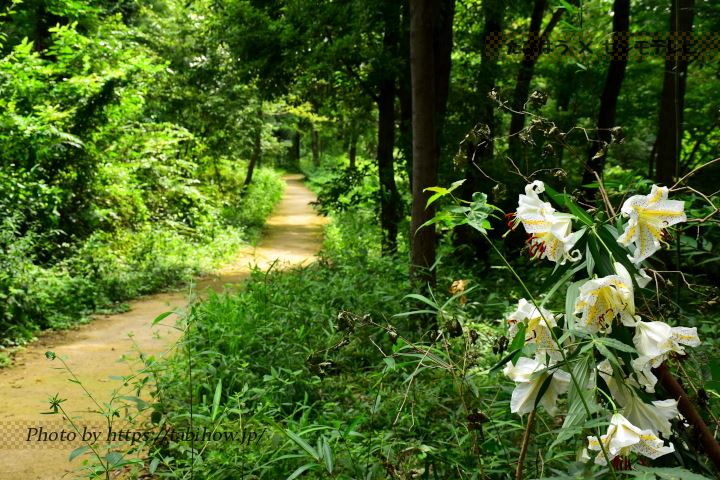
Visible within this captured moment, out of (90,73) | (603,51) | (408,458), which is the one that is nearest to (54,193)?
(90,73)

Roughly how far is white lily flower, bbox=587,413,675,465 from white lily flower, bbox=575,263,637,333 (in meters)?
0.19

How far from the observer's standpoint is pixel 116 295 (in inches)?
338

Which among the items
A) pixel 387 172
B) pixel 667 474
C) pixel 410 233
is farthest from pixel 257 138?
pixel 667 474

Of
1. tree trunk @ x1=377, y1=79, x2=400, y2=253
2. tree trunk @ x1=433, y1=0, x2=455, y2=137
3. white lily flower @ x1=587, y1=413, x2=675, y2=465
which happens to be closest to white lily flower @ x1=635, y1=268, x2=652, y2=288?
white lily flower @ x1=587, y1=413, x2=675, y2=465

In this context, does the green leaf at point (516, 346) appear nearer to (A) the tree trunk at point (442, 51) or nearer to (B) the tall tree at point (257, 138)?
(A) the tree trunk at point (442, 51)

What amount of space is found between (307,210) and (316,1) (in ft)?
48.1

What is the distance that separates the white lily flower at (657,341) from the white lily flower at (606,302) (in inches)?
1.3

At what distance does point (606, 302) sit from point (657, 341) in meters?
0.13

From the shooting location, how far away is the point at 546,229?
132 cm

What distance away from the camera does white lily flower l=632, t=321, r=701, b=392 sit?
4.00 feet

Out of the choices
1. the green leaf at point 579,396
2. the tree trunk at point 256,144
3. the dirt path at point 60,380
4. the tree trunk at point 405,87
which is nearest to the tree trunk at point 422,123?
the dirt path at point 60,380

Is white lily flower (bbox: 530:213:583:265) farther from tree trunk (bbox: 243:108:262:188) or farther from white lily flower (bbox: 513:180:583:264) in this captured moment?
tree trunk (bbox: 243:108:262:188)

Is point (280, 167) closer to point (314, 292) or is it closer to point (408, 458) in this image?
point (314, 292)

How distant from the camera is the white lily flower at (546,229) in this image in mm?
1292
